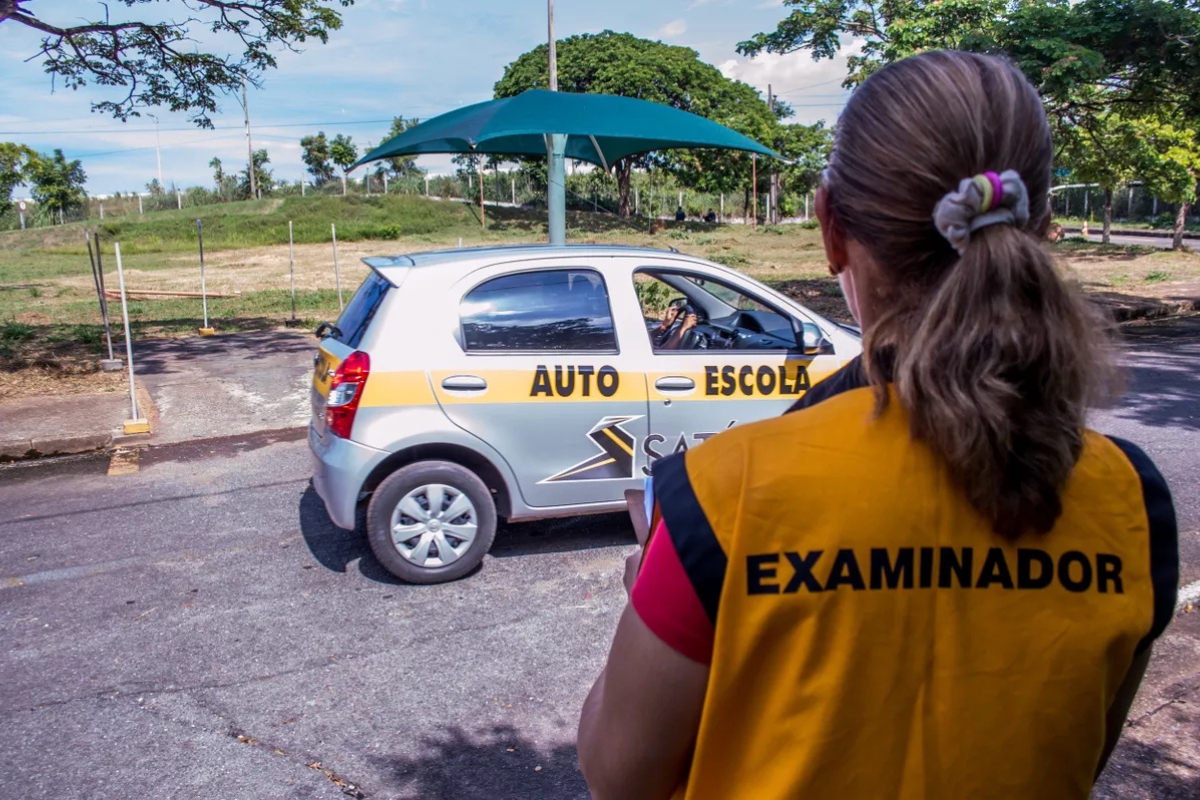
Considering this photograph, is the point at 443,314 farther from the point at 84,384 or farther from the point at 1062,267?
the point at 84,384

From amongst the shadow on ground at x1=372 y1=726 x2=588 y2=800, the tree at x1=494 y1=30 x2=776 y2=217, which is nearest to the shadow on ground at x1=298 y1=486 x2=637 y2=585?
the shadow on ground at x1=372 y1=726 x2=588 y2=800

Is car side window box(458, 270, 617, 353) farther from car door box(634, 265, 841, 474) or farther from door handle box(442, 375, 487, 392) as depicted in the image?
car door box(634, 265, 841, 474)

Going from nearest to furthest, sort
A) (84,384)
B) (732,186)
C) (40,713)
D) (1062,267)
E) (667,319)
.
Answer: (1062,267) → (40,713) → (667,319) → (84,384) → (732,186)

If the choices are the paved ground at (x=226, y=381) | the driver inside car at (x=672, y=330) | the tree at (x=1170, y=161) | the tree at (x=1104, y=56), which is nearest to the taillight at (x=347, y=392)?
the driver inside car at (x=672, y=330)

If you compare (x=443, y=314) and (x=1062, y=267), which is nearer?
(x=1062, y=267)

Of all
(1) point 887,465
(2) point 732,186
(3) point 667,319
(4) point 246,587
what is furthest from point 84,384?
(2) point 732,186

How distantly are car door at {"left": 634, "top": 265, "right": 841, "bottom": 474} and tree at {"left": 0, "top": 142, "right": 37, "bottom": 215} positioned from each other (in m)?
47.3

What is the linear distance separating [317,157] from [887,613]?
69087 millimetres

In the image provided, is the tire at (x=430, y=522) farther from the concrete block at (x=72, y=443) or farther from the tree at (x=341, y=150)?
the tree at (x=341, y=150)

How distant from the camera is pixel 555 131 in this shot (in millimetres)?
8633

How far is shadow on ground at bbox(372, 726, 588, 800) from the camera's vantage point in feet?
10.9

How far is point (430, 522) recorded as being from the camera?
510cm

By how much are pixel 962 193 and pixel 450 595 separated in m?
4.32

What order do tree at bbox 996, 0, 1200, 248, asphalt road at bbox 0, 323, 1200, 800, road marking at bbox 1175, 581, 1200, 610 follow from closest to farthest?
1. asphalt road at bbox 0, 323, 1200, 800
2. road marking at bbox 1175, 581, 1200, 610
3. tree at bbox 996, 0, 1200, 248
